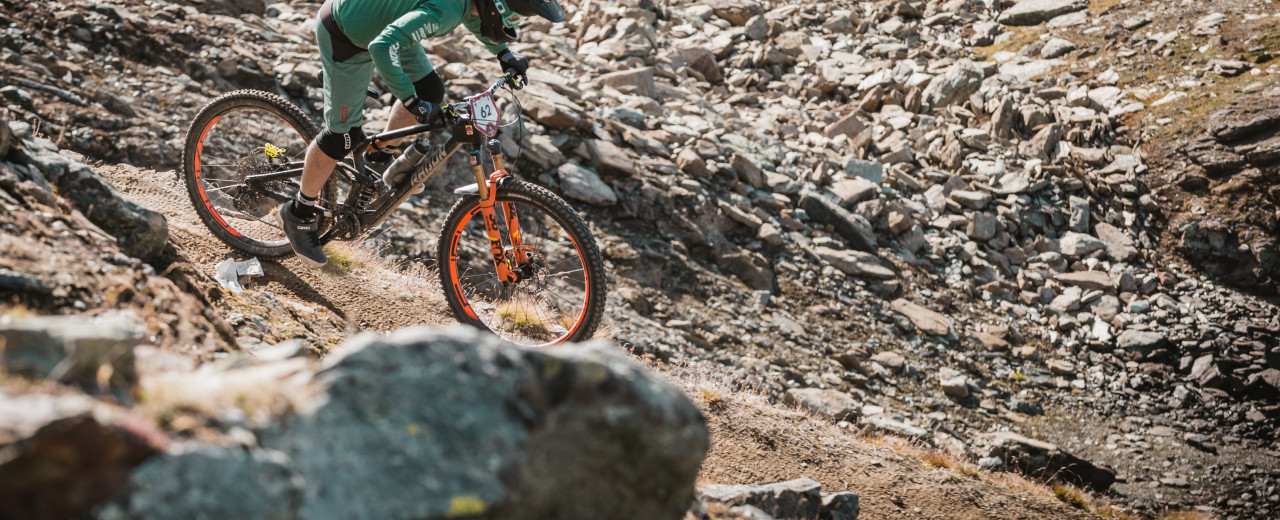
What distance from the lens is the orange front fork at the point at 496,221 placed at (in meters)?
5.54

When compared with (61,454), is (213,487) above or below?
below

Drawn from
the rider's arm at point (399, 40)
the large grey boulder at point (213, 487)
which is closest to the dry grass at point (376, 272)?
the rider's arm at point (399, 40)

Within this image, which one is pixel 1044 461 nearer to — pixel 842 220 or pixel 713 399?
pixel 713 399

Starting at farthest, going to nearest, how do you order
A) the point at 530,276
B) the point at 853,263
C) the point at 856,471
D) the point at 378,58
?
the point at 853,263 → the point at 856,471 → the point at 530,276 → the point at 378,58

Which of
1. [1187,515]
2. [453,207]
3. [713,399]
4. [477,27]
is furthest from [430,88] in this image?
[1187,515]

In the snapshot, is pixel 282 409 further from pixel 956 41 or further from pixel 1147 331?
pixel 956 41

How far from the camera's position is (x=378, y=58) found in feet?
16.5

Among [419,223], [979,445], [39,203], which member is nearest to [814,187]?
[979,445]

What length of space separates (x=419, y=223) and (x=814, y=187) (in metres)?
8.87

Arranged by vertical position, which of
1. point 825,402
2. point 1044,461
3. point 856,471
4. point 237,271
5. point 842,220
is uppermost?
point 237,271

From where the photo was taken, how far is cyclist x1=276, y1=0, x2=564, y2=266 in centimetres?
515

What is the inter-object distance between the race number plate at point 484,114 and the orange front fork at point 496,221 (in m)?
0.20

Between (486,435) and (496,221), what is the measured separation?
3.73 metres

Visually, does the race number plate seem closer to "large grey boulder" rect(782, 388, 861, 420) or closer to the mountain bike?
the mountain bike
